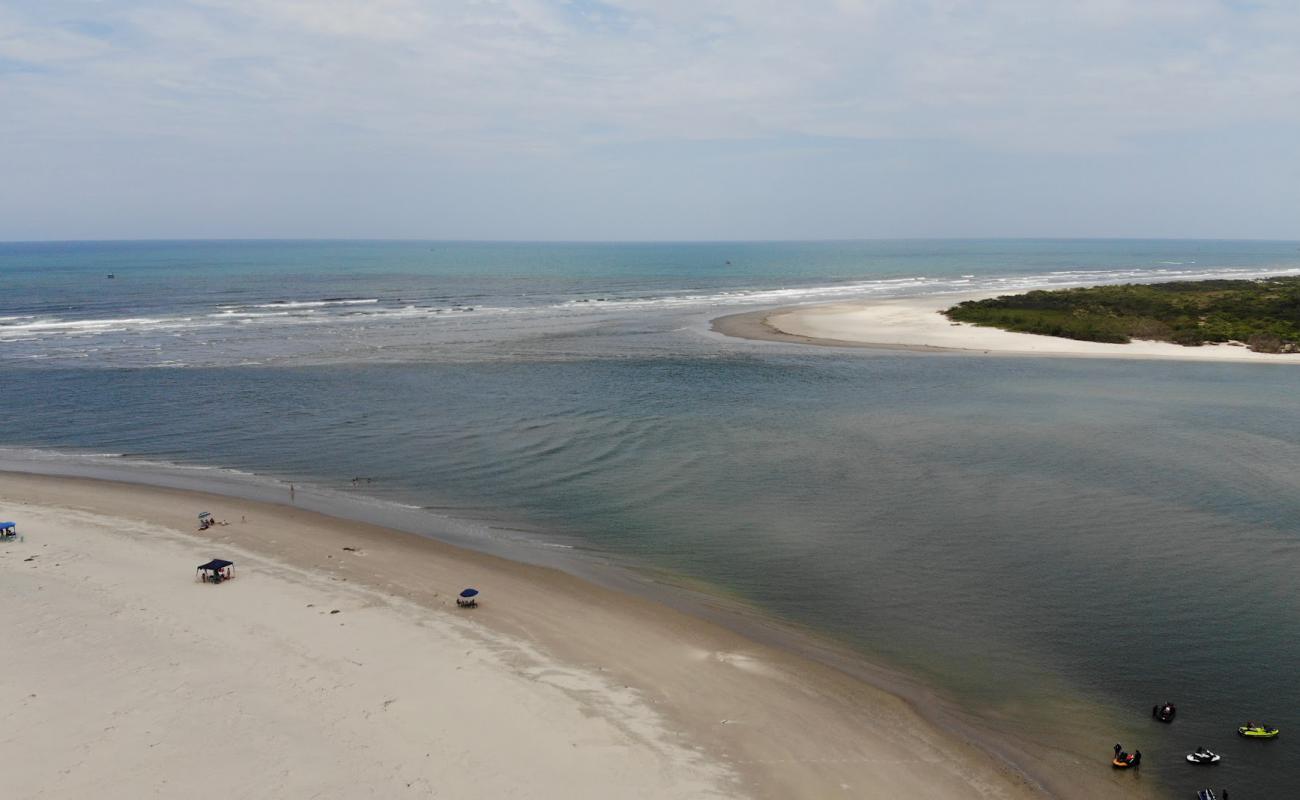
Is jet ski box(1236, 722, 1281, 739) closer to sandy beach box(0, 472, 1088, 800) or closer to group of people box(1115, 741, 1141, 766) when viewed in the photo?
group of people box(1115, 741, 1141, 766)

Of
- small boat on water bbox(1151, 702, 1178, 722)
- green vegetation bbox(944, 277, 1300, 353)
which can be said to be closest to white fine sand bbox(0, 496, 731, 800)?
small boat on water bbox(1151, 702, 1178, 722)

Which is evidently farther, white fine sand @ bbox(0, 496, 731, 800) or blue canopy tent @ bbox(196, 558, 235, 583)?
blue canopy tent @ bbox(196, 558, 235, 583)

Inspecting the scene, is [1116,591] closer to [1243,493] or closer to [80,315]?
[1243,493]

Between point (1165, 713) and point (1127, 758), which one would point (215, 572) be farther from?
point (1165, 713)

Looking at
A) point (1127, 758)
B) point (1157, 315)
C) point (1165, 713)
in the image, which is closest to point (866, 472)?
point (1165, 713)

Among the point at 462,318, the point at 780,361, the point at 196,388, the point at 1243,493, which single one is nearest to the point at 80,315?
the point at 462,318

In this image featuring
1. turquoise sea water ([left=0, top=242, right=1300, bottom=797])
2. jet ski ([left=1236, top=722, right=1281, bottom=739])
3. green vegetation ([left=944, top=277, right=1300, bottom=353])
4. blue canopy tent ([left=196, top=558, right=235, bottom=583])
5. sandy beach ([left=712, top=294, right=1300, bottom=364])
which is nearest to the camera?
jet ski ([left=1236, top=722, right=1281, bottom=739])
